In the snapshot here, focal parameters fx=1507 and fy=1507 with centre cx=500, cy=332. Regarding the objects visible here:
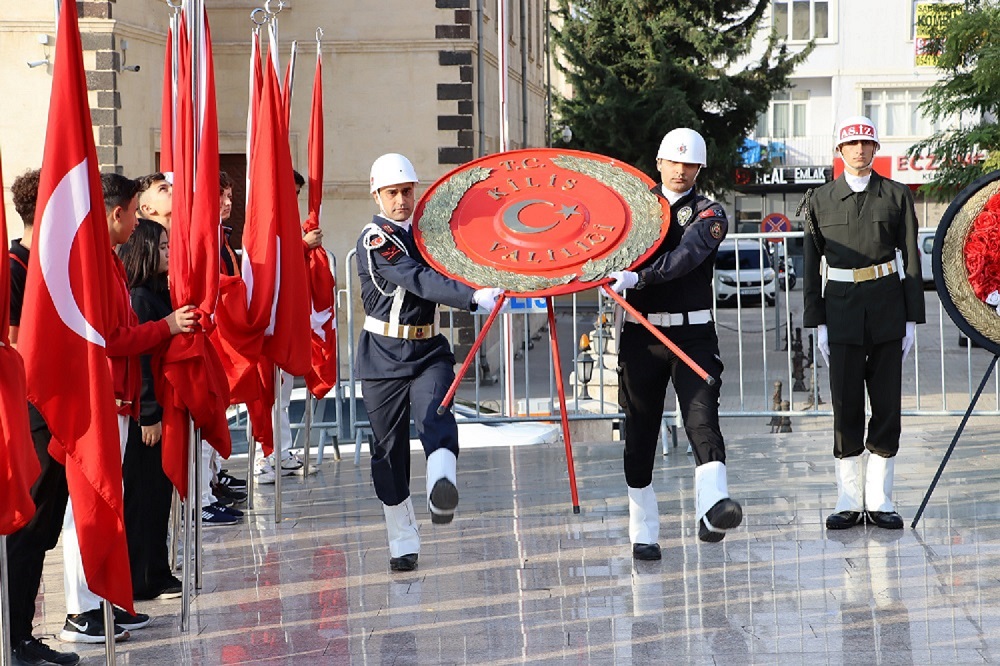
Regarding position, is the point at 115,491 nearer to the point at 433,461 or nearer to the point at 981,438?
the point at 433,461

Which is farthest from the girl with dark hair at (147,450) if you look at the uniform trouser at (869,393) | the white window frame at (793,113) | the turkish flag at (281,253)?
the white window frame at (793,113)

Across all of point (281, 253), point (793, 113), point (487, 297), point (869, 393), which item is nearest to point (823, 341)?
point (869, 393)

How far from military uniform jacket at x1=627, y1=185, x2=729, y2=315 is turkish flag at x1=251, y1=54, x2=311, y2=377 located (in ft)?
6.34

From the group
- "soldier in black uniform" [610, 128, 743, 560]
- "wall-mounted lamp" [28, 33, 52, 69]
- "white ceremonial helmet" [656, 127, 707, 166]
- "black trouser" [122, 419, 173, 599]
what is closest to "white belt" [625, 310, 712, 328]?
"soldier in black uniform" [610, 128, 743, 560]

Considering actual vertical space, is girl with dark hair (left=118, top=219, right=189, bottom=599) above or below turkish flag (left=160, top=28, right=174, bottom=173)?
below

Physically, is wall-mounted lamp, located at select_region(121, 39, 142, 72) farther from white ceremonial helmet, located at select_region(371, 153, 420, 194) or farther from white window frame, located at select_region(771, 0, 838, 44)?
white window frame, located at select_region(771, 0, 838, 44)

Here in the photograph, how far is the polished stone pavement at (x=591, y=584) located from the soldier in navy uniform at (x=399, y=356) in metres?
0.42

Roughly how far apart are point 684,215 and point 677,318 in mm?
516

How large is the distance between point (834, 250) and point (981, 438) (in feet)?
13.7

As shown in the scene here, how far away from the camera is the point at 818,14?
55.5 meters

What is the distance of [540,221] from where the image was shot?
7.64 metres

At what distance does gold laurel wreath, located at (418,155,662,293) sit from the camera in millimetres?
7242

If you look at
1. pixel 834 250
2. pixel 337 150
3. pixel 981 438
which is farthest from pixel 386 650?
pixel 337 150

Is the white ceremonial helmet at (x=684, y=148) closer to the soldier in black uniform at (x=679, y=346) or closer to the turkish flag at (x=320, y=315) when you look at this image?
the soldier in black uniform at (x=679, y=346)
